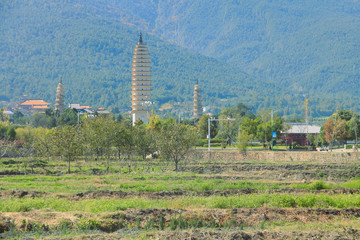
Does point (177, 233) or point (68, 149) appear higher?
point (68, 149)

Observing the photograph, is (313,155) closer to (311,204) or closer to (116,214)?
(311,204)

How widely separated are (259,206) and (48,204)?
31.5ft

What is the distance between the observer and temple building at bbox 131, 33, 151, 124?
12262 centimetres

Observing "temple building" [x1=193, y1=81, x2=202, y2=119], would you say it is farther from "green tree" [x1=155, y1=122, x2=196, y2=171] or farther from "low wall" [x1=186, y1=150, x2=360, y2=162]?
"green tree" [x1=155, y1=122, x2=196, y2=171]

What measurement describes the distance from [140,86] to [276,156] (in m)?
65.7

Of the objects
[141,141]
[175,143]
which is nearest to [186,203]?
[175,143]

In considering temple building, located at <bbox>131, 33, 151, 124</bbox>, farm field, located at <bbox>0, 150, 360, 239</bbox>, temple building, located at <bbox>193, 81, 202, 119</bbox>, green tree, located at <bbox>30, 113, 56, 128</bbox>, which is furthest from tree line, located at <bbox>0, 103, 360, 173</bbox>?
temple building, located at <bbox>193, 81, 202, 119</bbox>

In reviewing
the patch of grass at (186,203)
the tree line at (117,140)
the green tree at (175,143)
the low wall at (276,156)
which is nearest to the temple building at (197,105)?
the tree line at (117,140)

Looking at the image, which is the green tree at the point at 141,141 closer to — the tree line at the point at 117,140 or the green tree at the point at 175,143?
the tree line at the point at 117,140

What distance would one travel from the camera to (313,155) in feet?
202

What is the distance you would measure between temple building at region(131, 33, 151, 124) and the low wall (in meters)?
55.0

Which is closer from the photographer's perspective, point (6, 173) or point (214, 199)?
point (214, 199)

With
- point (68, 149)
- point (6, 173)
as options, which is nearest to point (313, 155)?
point (68, 149)

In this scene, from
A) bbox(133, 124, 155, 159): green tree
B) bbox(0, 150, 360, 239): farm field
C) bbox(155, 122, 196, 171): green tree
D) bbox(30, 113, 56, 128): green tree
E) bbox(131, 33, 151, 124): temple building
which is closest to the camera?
bbox(0, 150, 360, 239): farm field
